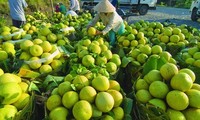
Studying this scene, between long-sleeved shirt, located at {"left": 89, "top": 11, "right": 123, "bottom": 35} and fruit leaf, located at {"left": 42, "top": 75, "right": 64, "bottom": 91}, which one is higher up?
long-sleeved shirt, located at {"left": 89, "top": 11, "right": 123, "bottom": 35}

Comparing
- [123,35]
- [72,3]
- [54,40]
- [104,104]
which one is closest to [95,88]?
[104,104]

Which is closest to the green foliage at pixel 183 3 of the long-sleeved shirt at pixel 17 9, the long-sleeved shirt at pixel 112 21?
the long-sleeved shirt at pixel 17 9

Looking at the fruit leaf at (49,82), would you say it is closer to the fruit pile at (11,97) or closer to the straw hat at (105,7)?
the fruit pile at (11,97)

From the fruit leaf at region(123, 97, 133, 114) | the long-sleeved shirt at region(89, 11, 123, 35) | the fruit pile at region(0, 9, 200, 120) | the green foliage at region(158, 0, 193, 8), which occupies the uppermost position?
the long-sleeved shirt at region(89, 11, 123, 35)

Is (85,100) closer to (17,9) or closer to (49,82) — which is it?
(49,82)

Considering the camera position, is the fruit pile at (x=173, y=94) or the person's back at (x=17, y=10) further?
the person's back at (x=17, y=10)

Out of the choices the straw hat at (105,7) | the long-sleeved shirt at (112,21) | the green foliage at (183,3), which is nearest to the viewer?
the long-sleeved shirt at (112,21)

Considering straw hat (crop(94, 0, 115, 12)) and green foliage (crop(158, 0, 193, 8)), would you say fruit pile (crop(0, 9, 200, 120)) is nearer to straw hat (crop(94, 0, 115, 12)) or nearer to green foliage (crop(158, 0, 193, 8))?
straw hat (crop(94, 0, 115, 12))

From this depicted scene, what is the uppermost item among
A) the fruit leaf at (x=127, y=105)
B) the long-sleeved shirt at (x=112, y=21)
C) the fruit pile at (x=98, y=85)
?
the long-sleeved shirt at (x=112, y=21)

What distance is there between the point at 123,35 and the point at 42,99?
2.31 meters

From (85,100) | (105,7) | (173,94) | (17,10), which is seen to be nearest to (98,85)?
(85,100)

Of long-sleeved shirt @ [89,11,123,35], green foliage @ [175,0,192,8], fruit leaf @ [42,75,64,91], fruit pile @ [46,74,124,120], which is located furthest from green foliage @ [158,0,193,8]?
fruit pile @ [46,74,124,120]

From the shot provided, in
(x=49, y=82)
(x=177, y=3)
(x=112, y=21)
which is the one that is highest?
(x=112, y=21)

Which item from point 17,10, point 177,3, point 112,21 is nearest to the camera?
point 112,21
